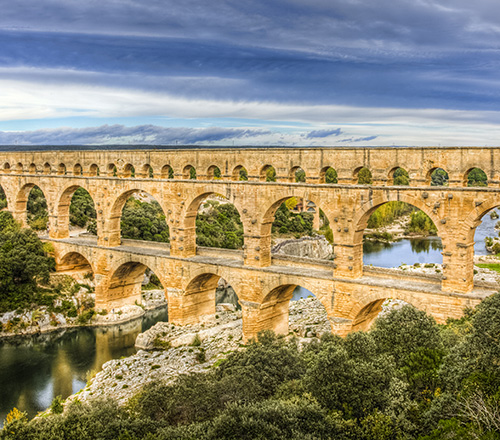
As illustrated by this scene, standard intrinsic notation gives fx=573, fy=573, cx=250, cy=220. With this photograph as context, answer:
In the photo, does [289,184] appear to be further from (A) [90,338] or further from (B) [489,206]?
(A) [90,338]

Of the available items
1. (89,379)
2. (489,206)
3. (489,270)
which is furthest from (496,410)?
(489,270)

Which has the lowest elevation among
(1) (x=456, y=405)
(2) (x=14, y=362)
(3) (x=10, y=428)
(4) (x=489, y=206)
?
(2) (x=14, y=362)

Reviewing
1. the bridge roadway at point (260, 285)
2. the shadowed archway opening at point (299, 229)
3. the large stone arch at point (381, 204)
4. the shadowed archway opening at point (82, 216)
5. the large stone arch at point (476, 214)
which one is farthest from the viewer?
the shadowed archway opening at point (299, 229)

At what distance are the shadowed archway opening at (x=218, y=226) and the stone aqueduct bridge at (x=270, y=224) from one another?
11.8 m

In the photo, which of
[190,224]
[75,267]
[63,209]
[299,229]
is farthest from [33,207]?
[299,229]

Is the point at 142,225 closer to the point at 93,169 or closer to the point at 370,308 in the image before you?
the point at 93,169

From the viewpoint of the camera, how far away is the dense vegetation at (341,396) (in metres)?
11.1

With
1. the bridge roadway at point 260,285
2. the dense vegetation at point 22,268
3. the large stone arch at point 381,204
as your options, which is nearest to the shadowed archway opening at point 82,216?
the dense vegetation at point 22,268

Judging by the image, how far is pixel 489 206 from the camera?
17.7 meters

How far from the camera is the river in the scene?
21547mm

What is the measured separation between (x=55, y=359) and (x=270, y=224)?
11.3 meters

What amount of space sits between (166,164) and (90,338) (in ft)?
30.5

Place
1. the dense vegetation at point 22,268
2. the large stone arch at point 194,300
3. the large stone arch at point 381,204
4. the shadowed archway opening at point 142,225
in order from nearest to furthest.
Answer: the large stone arch at point 381,204, the large stone arch at point 194,300, the dense vegetation at point 22,268, the shadowed archway opening at point 142,225

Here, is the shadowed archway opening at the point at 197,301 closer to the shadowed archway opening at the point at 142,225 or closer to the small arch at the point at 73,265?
the small arch at the point at 73,265
